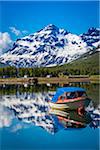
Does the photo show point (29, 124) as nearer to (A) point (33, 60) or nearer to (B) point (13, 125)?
(B) point (13, 125)

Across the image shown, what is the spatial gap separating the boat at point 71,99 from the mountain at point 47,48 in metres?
111

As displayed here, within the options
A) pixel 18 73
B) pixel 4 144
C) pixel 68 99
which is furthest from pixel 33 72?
→ pixel 4 144

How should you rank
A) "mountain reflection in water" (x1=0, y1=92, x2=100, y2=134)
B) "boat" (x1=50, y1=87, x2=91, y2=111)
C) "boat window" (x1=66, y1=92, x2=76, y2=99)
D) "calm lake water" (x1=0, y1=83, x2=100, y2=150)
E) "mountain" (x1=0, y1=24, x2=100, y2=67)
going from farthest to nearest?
"mountain" (x1=0, y1=24, x2=100, y2=67) < "boat window" (x1=66, y1=92, x2=76, y2=99) < "boat" (x1=50, y1=87, x2=91, y2=111) < "mountain reflection in water" (x1=0, y1=92, x2=100, y2=134) < "calm lake water" (x1=0, y1=83, x2=100, y2=150)

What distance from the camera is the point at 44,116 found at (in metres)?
10.7

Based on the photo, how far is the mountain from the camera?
128125mm

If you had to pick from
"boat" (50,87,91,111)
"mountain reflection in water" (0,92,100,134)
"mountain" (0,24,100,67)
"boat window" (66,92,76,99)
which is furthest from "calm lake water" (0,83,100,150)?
"mountain" (0,24,100,67)

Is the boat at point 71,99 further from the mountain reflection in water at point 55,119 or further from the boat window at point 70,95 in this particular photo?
the mountain reflection in water at point 55,119

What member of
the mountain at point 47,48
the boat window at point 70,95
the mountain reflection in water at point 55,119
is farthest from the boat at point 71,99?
the mountain at point 47,48

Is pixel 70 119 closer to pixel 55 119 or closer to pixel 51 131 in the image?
pixel 55 119

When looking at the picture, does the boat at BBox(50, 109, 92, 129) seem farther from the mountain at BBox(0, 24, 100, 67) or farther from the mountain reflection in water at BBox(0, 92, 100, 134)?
the mountain at BBox(0, 24, 100, 67)

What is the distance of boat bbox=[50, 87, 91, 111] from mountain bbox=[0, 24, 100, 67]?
111 meters

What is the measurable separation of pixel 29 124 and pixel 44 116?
54.4 inches

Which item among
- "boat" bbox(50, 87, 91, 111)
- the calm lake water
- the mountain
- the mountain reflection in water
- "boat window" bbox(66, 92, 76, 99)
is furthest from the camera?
the mountain

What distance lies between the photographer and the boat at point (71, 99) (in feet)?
35.6
